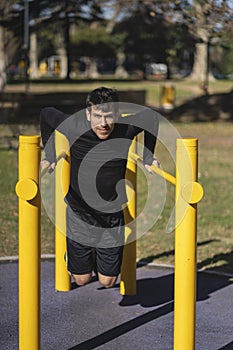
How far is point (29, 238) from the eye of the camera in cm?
398

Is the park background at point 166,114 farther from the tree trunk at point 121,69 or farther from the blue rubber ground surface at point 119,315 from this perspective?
the tree trunk at point 121,69

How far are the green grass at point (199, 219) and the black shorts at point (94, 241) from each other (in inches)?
71.5

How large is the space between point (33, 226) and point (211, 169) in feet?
29.5

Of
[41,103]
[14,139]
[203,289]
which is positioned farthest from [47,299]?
[41,103]

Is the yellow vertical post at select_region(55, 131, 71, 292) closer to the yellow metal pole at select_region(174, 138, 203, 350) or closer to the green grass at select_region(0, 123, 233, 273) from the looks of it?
the green grass at select_region(0, 123, 233, 273)

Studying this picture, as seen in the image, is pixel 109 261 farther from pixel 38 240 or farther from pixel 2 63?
pixel 2 63

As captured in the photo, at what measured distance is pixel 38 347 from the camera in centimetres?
414

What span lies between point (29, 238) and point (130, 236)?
175 centimetres

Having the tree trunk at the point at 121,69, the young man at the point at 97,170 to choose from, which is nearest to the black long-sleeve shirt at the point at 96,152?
the young man at the point at 97,170

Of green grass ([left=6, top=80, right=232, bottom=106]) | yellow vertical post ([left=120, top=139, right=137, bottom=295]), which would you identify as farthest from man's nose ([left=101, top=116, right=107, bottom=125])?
green grass ([left=6, top=80, right=232, bottom=106])

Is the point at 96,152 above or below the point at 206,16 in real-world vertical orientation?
below

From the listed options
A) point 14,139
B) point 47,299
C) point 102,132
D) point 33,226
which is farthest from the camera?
point 14,139

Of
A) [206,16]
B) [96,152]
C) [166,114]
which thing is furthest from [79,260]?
[166,114]

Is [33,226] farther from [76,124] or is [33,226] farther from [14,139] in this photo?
[14,139]
